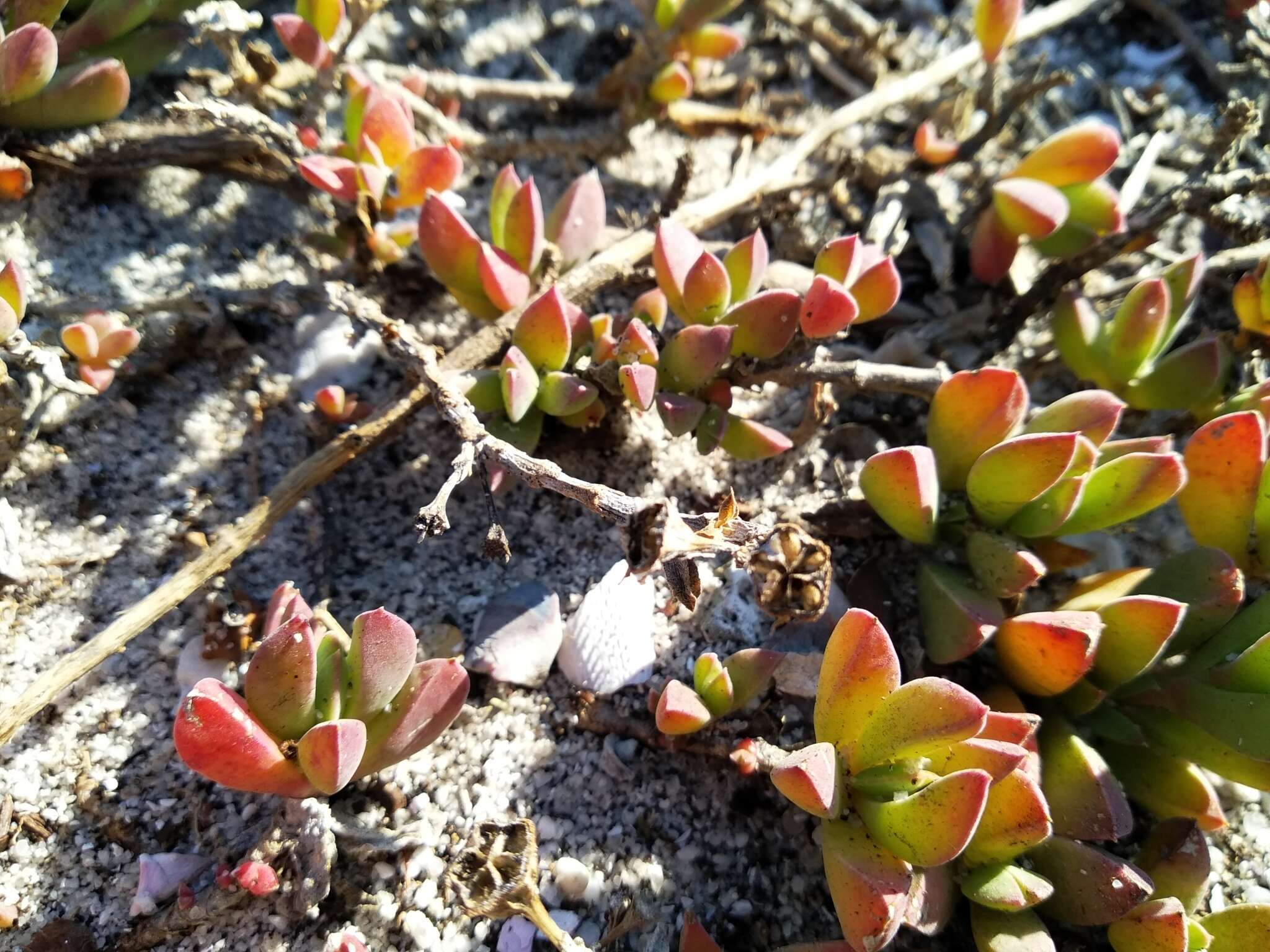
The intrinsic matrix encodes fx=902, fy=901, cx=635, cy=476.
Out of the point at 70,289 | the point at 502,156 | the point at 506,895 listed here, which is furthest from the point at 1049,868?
the point at 70,289

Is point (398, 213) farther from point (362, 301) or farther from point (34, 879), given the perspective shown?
point (34, 879)

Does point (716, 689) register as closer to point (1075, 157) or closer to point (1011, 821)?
point (1011, 821)

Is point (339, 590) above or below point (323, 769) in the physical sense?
below

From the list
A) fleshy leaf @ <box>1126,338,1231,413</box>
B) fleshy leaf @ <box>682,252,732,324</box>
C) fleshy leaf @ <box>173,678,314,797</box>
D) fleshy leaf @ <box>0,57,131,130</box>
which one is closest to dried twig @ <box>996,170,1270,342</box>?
fleshy leaf @ <box>1126,338,1231,413</box>

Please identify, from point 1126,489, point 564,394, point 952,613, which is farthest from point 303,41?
point 1126,489

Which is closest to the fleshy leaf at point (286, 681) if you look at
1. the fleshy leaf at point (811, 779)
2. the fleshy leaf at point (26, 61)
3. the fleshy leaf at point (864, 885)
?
the fleshy leaf at point (811, 779)
